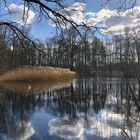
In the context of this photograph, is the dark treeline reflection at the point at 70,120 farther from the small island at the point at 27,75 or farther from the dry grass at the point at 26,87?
the small island at the point at 27,75

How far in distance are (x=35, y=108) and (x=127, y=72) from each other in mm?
13502

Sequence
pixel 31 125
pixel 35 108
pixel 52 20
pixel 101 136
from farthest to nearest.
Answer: pixel 35 108
pixel 31 125
pixel 101 136
pixel 52 20

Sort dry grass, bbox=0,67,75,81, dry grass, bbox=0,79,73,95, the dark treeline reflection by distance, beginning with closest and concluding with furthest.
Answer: the dark treeline reflection < dry grass, bbox=0,79,73,95 < dry grass, bbox=0,67,75,81

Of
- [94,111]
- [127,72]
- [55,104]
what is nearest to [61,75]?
[55,104]

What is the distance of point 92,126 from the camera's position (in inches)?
474

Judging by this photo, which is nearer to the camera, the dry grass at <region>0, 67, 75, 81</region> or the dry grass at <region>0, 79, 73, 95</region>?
the dry grass at <region>0, 79, 73, 95</region>

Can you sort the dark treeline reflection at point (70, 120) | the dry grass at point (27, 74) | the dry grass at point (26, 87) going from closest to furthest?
the dark treeline reflection at point (70, 120) → the dry grass at point (26, 87) → the dry grass at point (27, 74)

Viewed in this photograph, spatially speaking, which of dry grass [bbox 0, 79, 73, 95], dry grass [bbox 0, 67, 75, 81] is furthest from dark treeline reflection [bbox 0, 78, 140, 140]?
dry grass [bbox 0, 67, 75, 81]

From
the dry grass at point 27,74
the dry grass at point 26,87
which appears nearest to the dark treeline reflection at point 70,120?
the dry grass at point 26,87

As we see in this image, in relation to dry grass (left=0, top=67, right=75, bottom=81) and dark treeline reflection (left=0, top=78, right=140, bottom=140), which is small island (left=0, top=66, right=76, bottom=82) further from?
dark treeline reflection (left=0, top=78, right=140, bottom=140)

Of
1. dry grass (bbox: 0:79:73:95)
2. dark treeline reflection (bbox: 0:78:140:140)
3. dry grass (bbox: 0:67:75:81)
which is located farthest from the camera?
dry grass (bbox: 0:67:75:81)

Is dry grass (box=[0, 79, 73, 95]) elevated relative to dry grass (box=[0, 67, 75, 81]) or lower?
lower

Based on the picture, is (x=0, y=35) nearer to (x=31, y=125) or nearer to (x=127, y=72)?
(x=31, y=125)

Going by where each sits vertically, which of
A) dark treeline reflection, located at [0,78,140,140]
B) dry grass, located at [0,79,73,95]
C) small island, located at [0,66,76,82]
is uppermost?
small island, located at [0,66,76,82]
